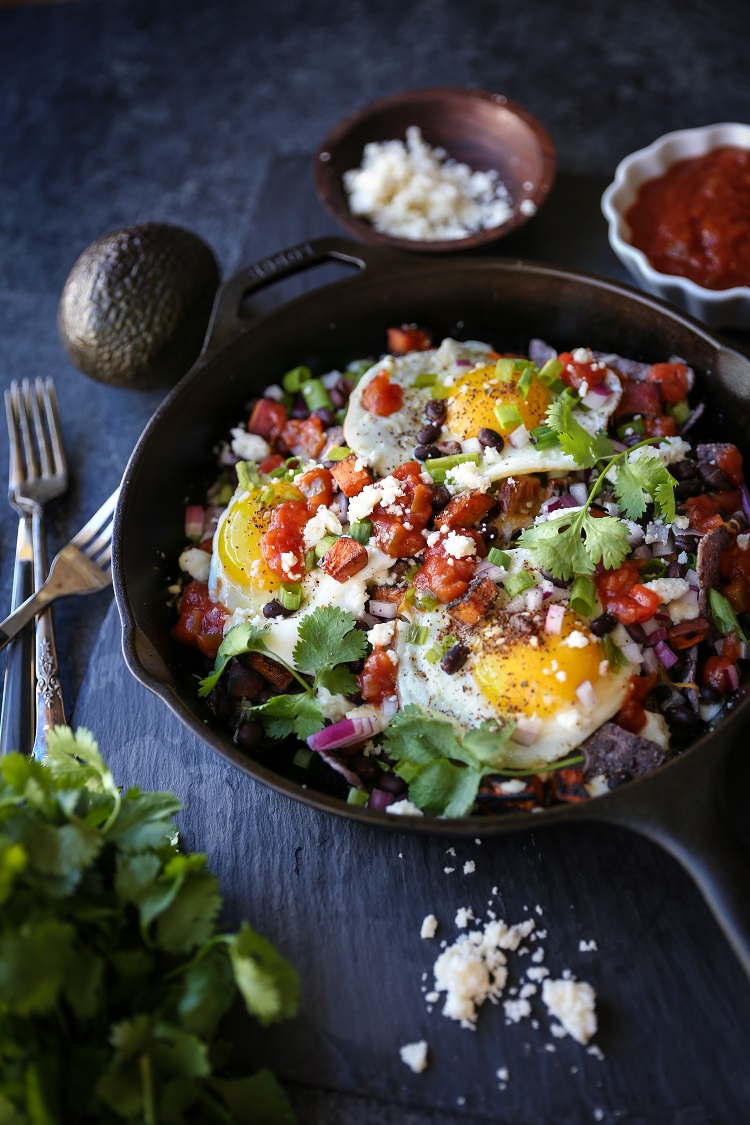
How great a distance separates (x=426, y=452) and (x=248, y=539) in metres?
0.78

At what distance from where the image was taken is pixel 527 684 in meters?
3.24

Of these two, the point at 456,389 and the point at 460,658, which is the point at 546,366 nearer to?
the point at 456,389

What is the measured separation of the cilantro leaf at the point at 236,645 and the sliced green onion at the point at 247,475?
25.8 inches

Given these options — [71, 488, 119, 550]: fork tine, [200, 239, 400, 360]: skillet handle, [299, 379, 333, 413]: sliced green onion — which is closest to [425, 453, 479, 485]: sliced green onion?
[299, 379, 333, 413]: sliced green onion

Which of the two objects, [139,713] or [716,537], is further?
[139,713]

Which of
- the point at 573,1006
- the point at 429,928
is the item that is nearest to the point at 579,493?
the point at 429,928

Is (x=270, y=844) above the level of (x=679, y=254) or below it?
below

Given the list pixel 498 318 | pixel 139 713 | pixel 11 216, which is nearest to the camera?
pixel 139 713

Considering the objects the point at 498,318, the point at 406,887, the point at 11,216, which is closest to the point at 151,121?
the point at 11,216

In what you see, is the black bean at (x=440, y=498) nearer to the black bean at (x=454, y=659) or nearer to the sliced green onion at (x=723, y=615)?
the black bean at (x=454, y=659)

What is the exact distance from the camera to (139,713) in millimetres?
3887

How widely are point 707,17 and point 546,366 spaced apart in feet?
12.2

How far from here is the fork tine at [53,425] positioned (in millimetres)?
4629

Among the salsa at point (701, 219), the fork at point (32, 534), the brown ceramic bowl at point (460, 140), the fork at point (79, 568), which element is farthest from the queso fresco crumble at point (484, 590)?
the brown ceramic bowl at point (460, 140)
